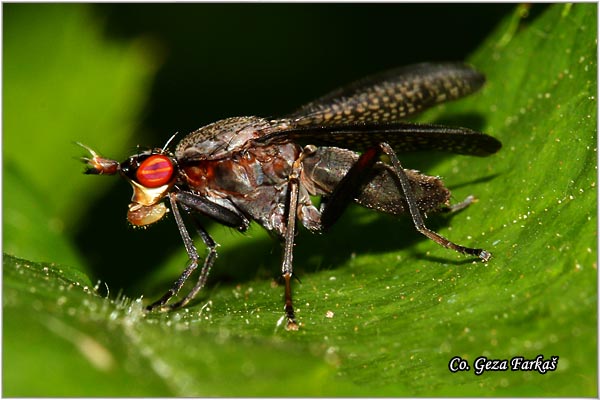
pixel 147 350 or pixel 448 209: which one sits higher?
pixel 147 350

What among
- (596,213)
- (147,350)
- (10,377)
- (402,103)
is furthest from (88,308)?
(402,103)

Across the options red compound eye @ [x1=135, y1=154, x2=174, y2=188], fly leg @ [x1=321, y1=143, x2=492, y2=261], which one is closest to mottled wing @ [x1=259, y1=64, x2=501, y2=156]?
fly leg @ [x1=321, y1=143, x2=492, y2=261]

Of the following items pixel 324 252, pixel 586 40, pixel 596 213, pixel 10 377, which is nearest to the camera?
pixel 10 377

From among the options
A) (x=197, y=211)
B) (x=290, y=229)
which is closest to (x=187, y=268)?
(x=197, y=211)

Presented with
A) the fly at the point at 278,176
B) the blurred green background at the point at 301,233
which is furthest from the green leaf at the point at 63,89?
the fly at the point at 278,176

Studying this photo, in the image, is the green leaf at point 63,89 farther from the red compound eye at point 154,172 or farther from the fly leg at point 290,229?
the fly leg at point 290,229

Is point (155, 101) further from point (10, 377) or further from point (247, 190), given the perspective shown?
point (10, 377)

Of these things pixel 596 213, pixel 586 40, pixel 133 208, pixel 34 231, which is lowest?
pixel 596 213
